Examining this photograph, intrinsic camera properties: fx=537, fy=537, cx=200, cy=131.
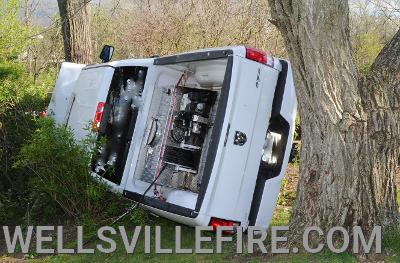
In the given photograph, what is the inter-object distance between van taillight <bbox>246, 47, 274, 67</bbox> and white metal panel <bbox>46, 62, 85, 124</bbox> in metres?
4.37

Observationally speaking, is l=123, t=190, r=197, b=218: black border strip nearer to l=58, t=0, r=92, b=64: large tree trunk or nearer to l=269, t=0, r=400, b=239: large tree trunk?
l=269, t=0, r=400, b=239: large tree trunk

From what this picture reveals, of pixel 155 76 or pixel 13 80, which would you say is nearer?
pixel 155 76

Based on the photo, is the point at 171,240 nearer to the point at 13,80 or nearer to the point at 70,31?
the point at 13,80

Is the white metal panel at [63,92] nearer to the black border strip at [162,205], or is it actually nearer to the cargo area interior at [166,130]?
the cargo area interior at [166,130]

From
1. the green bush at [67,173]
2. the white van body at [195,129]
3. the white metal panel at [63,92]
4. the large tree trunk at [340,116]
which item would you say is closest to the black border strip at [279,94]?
the white van body at [195,129]

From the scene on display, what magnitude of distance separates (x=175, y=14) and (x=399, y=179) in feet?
21.7

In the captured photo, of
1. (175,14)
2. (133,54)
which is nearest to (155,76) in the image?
(175,14)

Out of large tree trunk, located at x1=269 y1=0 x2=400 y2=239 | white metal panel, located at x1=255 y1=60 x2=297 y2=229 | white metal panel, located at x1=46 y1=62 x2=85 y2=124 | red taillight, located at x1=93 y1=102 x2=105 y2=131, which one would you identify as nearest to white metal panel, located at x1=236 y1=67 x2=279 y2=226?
white metal panel, located at x1=255 y1=60 x2=297 y2=229

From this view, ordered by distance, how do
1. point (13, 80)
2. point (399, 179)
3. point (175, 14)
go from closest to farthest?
point (399, 179) < point (13, 80) < point (175, 14)

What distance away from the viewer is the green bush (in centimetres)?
711

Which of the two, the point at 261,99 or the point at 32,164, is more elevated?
the point at 261,99

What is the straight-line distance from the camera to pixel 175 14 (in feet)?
42.7

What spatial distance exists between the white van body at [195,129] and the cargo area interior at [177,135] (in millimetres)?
14

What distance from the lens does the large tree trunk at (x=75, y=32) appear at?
11812 millimetres
